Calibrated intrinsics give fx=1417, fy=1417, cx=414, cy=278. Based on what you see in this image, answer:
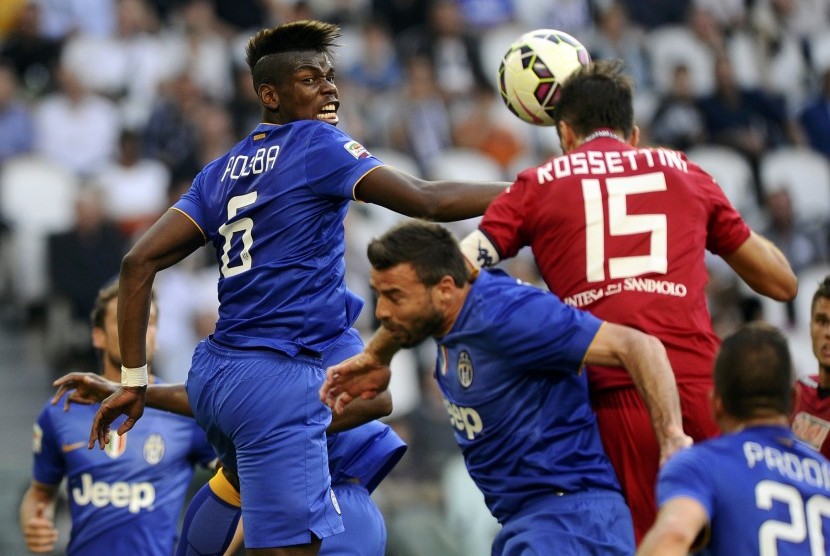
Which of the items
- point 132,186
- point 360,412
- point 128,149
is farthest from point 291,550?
point 128,149

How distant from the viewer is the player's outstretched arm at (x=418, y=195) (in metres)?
5.79

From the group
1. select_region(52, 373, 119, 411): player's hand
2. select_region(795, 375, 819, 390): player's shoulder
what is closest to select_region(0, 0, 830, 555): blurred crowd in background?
select_region(52, 373, 119, 411): player's hand

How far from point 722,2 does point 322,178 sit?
1357 cm

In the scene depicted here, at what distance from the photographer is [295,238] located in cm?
593

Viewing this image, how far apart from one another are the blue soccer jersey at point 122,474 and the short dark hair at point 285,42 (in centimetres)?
233

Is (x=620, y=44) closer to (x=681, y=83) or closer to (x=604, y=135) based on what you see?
(x=681, y=83)

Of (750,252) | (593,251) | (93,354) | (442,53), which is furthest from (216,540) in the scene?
(442,53)

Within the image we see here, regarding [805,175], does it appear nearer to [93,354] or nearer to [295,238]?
[93,354]

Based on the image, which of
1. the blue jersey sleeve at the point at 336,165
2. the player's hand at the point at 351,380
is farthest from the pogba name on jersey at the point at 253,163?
the player's hand at the point at 351,380

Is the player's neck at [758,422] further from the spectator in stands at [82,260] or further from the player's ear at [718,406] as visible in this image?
the spectator in stands at [82,260]

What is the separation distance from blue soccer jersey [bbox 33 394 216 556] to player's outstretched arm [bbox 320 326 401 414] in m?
2.36

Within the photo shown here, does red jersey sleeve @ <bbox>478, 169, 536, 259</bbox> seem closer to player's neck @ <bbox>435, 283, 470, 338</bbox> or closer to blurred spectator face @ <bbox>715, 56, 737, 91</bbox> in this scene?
player's neck @ <bbox>435, 283, 470, 338</bbox>

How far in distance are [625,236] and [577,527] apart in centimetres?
117

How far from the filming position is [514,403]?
5.57 metres
